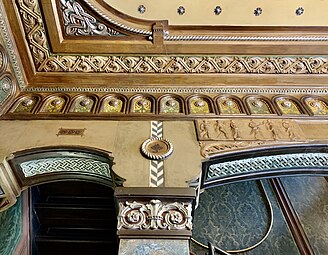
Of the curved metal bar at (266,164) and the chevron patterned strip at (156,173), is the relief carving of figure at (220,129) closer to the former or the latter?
the curved metal bar at (266,164)

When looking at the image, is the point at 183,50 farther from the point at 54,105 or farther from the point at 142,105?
the point at 54,105

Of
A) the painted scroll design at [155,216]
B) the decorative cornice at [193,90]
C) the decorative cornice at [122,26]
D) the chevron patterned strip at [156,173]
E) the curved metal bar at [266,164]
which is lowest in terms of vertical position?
the painted scroll design at [155,216]

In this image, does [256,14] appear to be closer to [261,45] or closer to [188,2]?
[261,45]

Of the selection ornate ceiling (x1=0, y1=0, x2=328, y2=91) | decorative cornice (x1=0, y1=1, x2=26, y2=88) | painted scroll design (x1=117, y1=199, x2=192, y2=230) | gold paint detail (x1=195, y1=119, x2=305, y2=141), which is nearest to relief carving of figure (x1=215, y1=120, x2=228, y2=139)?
gold paint detail (x1=195, y1=119, x2=305, y2=141)

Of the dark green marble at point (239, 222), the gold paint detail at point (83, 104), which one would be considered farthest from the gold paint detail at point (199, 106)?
the dark green marble at point (239, 222)

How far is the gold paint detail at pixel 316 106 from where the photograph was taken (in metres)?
2.52

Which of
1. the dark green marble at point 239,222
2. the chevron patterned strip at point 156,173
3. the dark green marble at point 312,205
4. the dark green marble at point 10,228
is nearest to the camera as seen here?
the chevron patterned strip at point 156,173

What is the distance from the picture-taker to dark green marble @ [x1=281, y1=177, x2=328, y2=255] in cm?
337

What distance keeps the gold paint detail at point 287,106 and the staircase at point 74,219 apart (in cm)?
189

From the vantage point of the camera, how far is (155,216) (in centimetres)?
183

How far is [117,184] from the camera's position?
208 centimetres

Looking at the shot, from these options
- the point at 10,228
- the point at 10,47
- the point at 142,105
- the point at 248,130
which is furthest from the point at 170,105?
the point at 10,228

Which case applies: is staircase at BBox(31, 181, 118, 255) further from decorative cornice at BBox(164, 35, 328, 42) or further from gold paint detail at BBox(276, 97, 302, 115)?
gold paint detail at BBox(276, 97, 302, 115)

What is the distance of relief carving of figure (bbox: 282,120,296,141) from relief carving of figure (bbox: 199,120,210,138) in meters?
0.62
